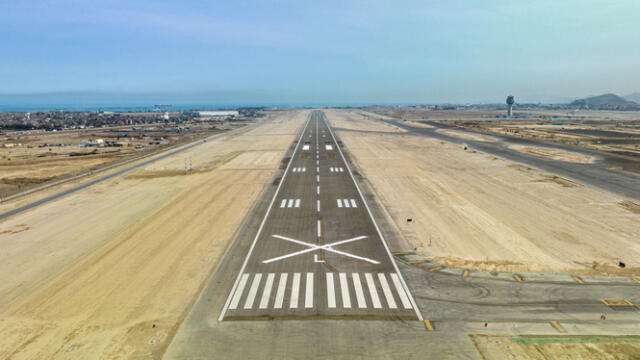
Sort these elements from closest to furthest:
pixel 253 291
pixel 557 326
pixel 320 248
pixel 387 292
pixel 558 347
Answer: pixel 558 347
pixel 557 326
pixel 387 292
pixel 253 291
pixel 320 248

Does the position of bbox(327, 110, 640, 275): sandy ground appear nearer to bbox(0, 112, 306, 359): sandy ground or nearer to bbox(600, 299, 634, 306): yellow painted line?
bbox(600, 299, 634, 306): yellow painted line

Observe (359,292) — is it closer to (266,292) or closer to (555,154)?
(266,292)

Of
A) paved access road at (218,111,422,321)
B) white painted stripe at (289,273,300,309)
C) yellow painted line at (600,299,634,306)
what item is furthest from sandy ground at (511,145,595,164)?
white painted stripe at (289,273,300,309)

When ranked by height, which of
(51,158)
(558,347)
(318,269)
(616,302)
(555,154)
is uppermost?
(555,154)

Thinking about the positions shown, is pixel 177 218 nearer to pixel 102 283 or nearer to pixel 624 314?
pixel 102 283

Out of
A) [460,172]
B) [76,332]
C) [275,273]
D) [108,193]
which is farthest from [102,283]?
[460,172]

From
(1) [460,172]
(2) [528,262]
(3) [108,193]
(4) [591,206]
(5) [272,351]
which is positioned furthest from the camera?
(1) [460,172]

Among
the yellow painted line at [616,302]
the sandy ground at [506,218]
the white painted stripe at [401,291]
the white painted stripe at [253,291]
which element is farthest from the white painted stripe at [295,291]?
the yellow painted line at [616,302]

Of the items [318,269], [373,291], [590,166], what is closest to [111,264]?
[318,269]
